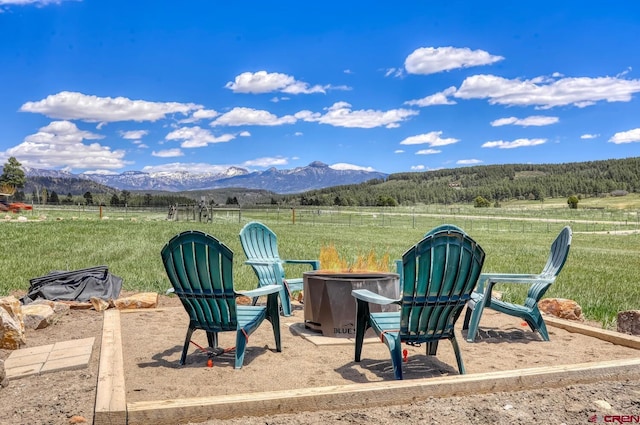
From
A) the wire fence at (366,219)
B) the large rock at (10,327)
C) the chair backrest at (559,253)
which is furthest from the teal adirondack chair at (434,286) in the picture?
the wire fence at (366,219)

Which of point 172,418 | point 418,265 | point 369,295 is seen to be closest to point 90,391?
point 172,418

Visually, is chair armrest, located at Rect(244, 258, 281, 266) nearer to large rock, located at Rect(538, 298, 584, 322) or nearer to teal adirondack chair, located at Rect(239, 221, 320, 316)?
teal adirondack chair, located at Rect(239, 221, 320, 316)

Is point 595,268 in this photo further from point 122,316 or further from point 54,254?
point 54,254

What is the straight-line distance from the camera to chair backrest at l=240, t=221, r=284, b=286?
6370 millimetres

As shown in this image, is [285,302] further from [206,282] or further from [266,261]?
[206,282]

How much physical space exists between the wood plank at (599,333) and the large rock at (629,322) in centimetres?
32

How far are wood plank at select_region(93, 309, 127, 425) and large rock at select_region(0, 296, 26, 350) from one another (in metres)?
0.75

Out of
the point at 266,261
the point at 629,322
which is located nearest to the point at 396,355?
the point at 629,322

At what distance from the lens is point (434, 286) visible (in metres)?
3.85

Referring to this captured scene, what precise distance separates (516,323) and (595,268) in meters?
7.80

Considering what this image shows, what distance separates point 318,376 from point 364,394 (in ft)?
2.24

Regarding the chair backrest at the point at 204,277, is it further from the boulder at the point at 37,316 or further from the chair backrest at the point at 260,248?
the boulder at the point at 37,316

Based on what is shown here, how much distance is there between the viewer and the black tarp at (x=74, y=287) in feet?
22.7

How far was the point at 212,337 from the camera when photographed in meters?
4.71
